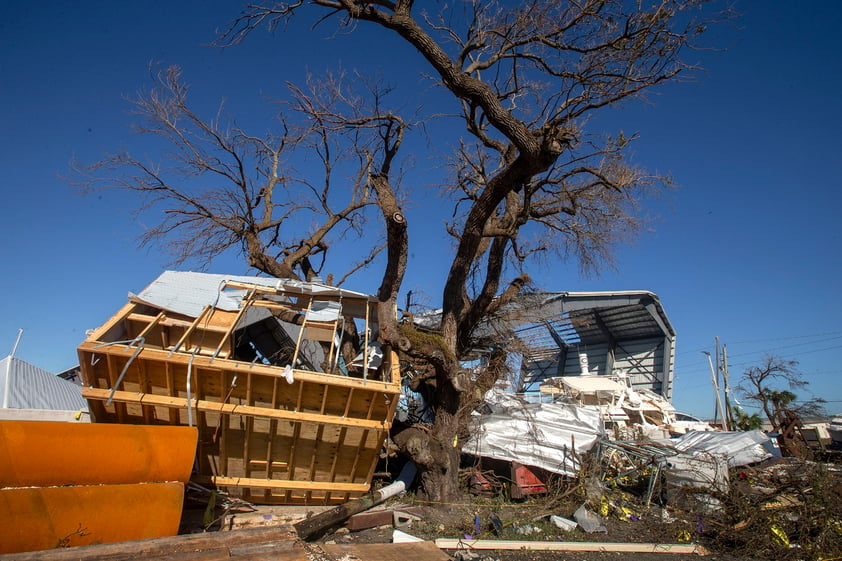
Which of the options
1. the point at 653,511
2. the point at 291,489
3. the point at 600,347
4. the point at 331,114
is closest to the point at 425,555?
the point at 291,489

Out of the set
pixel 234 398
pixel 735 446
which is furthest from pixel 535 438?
pixel 234 398

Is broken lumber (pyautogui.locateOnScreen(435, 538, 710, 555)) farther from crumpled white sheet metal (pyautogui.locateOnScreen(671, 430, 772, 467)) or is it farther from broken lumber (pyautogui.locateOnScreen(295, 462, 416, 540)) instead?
crumpled white sheet metal (pyautogui.locateOnScreen(671, 430, 772, 467))

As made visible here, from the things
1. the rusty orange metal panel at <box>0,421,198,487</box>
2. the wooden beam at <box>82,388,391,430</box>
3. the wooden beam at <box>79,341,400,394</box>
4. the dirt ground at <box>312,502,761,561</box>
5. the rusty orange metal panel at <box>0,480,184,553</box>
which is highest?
the wooden beam at <box>79,341,400,394</box>

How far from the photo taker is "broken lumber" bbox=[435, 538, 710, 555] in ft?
20.6

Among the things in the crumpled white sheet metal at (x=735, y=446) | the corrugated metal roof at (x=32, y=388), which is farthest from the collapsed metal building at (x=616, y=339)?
the corrugated metal roof at (x=32, y=388)

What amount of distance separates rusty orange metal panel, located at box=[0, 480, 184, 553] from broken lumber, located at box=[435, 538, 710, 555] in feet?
11.1

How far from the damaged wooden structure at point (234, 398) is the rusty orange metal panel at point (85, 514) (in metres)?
1.14

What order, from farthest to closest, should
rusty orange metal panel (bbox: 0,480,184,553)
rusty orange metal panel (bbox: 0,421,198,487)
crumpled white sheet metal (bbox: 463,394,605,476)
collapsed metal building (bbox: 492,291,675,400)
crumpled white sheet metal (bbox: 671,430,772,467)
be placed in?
collapsed metal building (bbox: 492,291,675,400)
crumpled white sheet metal (bbox: 671,430,772,467)
crumpled white sheet metal (bbox: 463,394,605,476)
rusty orange metal panel (bbox: 0,421,198,487)
rusty orange metal panel (bbox: 0,480,184,553)

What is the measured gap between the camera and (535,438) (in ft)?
31.6

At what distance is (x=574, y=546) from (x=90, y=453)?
5.99 meters

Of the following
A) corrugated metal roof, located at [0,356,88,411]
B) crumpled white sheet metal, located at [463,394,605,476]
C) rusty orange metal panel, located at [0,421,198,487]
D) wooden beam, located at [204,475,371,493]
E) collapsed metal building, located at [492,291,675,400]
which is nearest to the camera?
rusty orange metal panel, located at [0,421,198,487]

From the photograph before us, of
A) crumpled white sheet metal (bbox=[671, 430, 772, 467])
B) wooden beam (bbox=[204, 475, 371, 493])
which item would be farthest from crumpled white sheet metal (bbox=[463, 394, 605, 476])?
wooden beam (bbox=[204, 475, 371, 493])

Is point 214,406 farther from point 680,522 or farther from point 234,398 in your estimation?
point 680,522

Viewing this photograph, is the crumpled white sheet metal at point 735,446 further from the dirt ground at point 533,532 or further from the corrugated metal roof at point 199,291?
the corrugated metal roof at point 199,291
